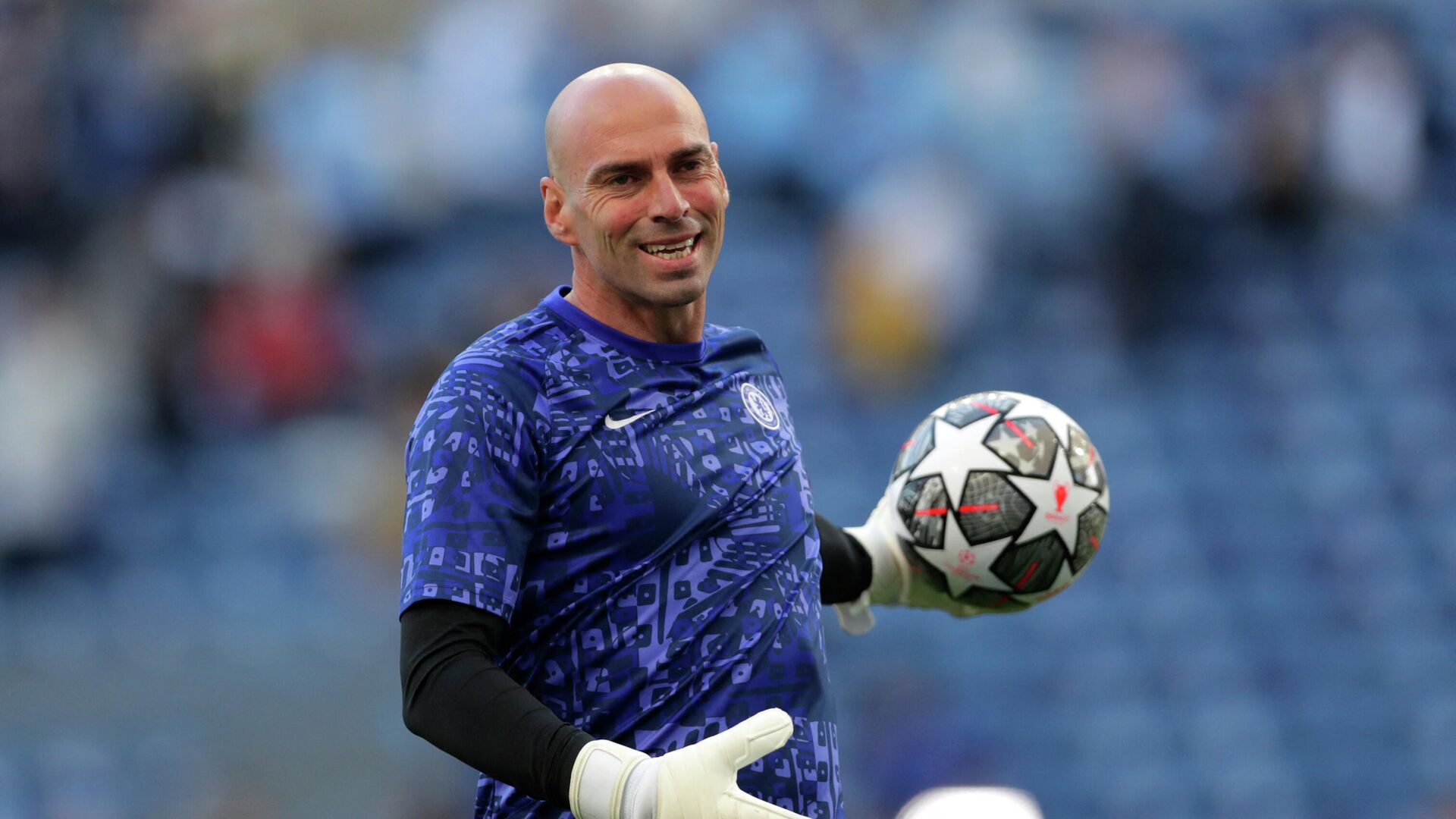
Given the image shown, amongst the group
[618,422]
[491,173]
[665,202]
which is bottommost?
[618,422]

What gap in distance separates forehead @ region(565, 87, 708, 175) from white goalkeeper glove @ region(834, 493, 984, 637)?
102 cm

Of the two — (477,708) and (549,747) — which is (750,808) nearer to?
(549,747)

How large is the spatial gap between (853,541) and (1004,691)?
19.6 feet

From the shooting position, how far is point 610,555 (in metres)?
2.81

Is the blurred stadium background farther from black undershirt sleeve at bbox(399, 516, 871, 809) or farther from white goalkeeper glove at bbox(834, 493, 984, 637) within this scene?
black undershirt sleeve at bbox(399, 516, 871, 809)

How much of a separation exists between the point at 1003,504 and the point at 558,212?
1040 mm

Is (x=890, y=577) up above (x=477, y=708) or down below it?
above

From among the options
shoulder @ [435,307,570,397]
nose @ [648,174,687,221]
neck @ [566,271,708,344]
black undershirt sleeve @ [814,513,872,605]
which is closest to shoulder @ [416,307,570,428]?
shoulder @ [435,307,570,397]

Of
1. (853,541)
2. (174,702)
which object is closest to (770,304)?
(174,702)

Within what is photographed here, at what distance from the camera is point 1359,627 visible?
9898mm

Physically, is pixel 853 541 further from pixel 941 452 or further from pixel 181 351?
pixel 181 351

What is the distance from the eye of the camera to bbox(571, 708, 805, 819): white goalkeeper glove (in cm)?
251

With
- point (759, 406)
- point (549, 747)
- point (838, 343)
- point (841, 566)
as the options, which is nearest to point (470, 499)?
point (549, 747)

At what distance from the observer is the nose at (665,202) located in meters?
2.94
